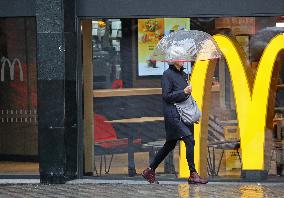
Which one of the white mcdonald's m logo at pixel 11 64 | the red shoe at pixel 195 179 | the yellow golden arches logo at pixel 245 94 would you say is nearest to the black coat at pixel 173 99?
the red shoe at pixel 195 179

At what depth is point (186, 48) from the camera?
38.4 ft

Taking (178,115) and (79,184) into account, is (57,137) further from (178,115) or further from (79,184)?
(178,115)

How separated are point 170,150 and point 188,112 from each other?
66 centimetres

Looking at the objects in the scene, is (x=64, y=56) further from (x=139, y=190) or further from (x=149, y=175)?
(x=139, y=190)

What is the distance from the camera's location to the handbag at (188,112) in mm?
11594

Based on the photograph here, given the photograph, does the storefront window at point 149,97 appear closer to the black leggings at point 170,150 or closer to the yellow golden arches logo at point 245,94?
the yellow golden arches logo at point 245,94

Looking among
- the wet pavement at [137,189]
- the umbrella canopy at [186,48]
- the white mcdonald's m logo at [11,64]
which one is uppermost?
the umbrella canopy at [186,48]

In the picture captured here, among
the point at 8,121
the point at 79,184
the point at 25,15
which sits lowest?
the point at 79,184

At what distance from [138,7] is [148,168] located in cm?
241

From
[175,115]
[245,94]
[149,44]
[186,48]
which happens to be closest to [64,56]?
[149,44]

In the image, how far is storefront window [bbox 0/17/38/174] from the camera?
44.3 ft

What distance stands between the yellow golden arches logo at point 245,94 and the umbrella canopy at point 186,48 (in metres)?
0.68

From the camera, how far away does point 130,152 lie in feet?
42.5

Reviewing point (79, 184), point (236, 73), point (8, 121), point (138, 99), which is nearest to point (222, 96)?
point (236, 73)
